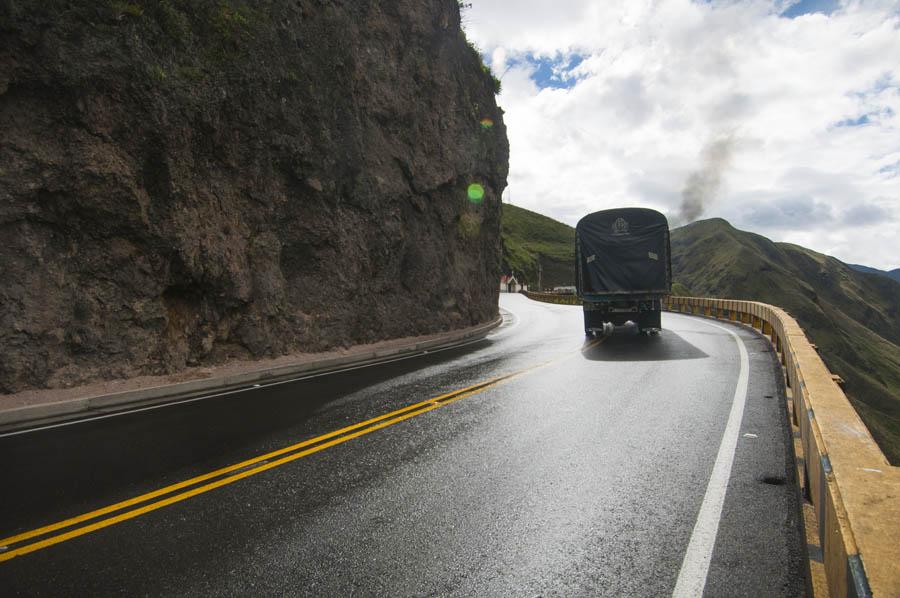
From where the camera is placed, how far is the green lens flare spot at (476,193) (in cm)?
2458

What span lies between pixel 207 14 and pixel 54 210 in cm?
598

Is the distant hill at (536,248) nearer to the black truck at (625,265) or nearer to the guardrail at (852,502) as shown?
the black truck at (625,265)

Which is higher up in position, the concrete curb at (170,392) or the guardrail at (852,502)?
the guardrail at (852,502)

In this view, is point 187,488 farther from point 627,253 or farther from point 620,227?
point 620,227

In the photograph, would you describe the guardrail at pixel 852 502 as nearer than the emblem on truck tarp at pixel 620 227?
Yes


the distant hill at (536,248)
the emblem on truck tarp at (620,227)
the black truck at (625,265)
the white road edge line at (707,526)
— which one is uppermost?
the distant hill at (536,248)

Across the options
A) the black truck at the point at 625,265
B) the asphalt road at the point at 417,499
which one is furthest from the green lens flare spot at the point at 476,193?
the asphalt road at the point at 417,499

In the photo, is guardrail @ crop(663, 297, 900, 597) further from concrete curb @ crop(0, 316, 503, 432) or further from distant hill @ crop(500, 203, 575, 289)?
distant hill @ crop(500, 203, 575, 289)

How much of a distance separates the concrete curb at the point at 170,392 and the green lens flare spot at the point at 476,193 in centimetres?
1158

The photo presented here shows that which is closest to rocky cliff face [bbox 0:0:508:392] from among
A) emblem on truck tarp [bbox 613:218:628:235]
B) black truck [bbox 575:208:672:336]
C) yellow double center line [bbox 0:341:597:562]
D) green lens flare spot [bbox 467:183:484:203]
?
green lens flare spot [bbox 467:183:484:203]

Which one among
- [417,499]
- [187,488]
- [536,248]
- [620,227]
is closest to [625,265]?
[620,227]

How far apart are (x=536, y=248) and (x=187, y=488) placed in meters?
156

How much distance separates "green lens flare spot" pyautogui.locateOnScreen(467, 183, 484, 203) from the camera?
80.6 feet

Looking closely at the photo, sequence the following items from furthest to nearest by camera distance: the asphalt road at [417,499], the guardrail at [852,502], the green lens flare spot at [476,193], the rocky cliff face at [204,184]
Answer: the green lens flare spot at [476,193] < the rocky cliff face at [204,184] < the asphalt road at [417,499] < the guardrail at [852,502]
